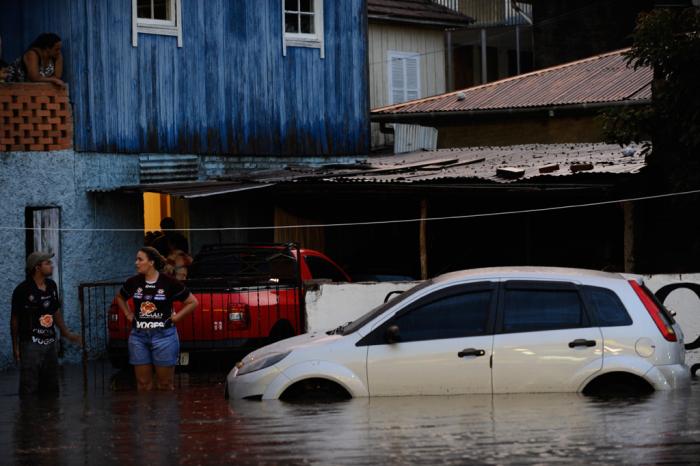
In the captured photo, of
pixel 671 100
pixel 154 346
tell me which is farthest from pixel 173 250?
pixel 671 100

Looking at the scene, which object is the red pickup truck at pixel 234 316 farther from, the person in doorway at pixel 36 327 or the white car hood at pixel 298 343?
the white car hood at pixel 298 343

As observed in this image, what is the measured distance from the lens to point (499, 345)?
13.6 m

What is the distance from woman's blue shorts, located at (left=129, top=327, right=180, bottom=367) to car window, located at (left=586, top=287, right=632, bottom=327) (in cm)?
433

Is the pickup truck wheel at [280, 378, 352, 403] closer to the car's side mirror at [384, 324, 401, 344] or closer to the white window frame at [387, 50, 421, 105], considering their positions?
the car's side mirror at [384, 324, 401, 344]

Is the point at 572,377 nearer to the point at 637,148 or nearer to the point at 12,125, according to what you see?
the point at 637,148

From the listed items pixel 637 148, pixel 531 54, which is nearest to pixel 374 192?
pixel 637 148

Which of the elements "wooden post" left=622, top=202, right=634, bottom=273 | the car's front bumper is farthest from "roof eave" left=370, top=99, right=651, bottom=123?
the car's front bumper

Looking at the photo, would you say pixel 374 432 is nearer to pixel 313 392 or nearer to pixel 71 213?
pixel 313 392

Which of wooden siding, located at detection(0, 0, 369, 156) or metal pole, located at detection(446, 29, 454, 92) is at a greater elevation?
metal pole, located at detection(446, 29, 454, 92)

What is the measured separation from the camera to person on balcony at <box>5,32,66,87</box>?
2273cm

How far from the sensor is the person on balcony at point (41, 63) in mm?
22734

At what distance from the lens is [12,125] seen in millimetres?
22641

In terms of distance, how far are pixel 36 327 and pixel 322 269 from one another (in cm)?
604

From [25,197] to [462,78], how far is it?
1751cm
